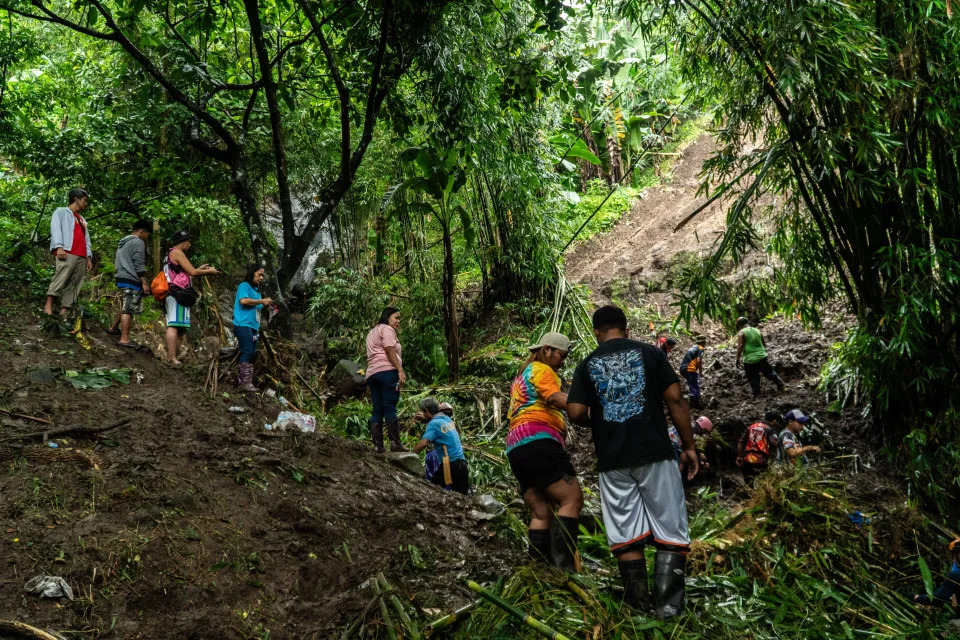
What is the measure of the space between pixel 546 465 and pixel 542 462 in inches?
1.1

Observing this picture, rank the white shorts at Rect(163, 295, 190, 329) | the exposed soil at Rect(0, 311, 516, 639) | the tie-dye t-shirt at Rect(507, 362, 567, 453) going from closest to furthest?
the exposed soil at Rect(0, 311, 516, 639) → the tie-dye t-shirt at Rect(507, 362, 567, 453) → the white shorts at Rect(163, 295, 190, 329)

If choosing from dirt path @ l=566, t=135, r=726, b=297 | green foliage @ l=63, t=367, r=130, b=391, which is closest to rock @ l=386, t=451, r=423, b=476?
green foliage @ l=63, t=367, r=130, b=391

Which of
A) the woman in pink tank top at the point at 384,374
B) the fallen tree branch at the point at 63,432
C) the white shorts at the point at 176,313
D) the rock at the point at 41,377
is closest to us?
the fallen tree branch at the point at 63,432

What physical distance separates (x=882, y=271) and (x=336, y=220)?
10.7 meters

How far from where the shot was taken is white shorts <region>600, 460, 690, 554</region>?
11.0ft

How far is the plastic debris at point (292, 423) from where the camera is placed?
19.8 ft

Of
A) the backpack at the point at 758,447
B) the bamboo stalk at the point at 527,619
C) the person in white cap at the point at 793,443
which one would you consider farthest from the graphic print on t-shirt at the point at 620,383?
the backpack at the point at 758,447

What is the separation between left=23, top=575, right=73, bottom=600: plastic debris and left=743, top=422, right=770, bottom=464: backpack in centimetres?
675

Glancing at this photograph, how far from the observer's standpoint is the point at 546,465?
3.86 m

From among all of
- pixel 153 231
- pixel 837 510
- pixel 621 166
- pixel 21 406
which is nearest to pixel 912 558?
pixel 837 510

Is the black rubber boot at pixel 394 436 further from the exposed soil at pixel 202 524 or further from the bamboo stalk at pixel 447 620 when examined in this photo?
the bamboo stalk at pixel 447 620

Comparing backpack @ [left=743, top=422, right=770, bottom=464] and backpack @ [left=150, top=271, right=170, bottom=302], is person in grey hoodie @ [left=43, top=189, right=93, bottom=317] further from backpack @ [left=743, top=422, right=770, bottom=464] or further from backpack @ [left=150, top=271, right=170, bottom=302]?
backpack @ [left=743, top=422, right=770, bottom=464]

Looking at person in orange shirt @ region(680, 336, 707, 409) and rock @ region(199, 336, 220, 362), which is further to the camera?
rock @ region(199, 336, 220, 362)

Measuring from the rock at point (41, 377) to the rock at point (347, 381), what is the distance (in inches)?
204
